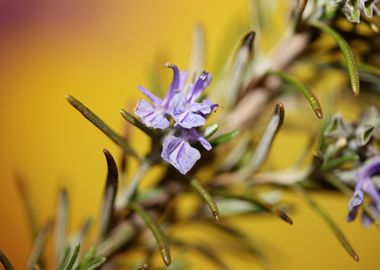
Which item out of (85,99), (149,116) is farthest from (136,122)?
(85,99)

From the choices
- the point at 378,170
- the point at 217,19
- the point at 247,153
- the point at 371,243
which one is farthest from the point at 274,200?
the point at 217,19

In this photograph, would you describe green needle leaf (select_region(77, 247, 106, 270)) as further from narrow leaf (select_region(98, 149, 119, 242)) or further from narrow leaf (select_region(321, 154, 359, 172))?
narrow leaf (select_region(321, 154, 359, 172))

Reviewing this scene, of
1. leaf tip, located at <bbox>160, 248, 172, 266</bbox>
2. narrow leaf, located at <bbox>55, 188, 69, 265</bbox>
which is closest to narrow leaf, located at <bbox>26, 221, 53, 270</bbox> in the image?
narrow leaf, located at <bbox>55, 188, 69, 265</bbox>

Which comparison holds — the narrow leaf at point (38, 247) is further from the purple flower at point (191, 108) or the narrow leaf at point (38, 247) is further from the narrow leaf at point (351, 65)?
the narrow leaf at point (351, 65)

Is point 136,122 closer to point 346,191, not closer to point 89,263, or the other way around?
point 89,263

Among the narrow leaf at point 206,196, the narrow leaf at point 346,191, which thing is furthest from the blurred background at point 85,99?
the narrow leaf at point 206,196

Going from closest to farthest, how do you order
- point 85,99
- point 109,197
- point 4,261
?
point 4,261 → point 109,197 → point 85,99

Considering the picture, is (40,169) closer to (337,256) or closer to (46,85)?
(46,85)
